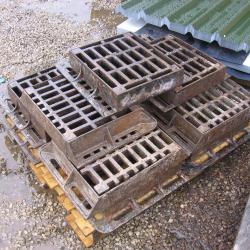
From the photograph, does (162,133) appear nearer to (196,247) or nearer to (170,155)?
(170,155)

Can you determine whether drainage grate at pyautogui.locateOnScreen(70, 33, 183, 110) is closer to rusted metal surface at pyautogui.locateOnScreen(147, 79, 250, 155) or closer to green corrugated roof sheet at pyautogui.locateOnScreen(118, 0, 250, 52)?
rusted metal surface at pyautogui.locateOnScreen(147, 79, 250, 155)

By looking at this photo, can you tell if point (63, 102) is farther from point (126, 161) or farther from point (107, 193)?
point (107, 193)

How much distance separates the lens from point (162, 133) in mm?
3445

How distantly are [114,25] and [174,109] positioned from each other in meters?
3.21

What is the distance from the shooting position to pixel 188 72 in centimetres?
385

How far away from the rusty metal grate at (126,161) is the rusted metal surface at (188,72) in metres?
0.39

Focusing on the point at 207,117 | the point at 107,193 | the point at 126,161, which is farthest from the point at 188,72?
the point at 107,193

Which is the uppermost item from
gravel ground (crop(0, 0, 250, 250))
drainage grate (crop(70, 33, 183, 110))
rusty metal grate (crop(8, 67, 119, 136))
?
drainage grate (crop(70, 33, 183, 110))

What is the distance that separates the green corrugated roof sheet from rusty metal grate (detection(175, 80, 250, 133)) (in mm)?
718

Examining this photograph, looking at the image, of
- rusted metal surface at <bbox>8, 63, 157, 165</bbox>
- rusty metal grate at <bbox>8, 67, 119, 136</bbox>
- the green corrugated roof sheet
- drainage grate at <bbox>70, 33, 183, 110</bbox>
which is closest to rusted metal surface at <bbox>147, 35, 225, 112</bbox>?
drainage grate at <bbox>70, 33, 183, 110</bbox>

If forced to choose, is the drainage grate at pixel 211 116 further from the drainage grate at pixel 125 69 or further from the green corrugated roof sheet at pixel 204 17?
the green corrugated roof sheet at pixel 204 17

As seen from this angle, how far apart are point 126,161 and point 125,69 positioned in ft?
3.03

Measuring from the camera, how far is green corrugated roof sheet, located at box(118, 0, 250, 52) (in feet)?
14.7

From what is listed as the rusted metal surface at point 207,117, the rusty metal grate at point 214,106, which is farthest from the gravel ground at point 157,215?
the rusty metal grate at point 214,106
